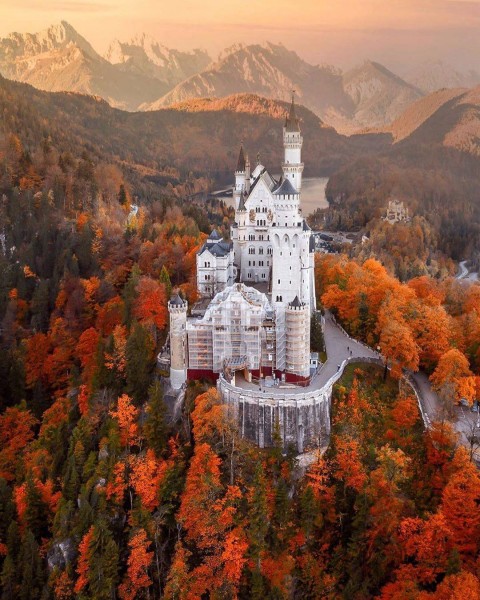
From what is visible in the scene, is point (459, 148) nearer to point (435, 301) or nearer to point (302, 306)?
point (435, 301)

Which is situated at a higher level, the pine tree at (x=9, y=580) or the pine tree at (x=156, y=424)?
the pine tree at (x=156, y=424)

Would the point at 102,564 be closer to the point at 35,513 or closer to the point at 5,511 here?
the point at 35,513

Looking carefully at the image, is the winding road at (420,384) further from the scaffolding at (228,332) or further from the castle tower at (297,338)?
the scaffolding at (228,332)

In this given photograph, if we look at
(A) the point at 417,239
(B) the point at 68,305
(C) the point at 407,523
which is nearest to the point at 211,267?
(B) the point at 68,305

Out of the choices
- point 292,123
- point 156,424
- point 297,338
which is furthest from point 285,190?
point 156,424

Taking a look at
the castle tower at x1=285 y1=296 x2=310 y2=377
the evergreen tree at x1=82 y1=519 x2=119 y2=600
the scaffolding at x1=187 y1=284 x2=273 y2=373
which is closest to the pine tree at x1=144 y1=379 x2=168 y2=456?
the scaffolding at x1=187 y1=284 x2=273 y2=373

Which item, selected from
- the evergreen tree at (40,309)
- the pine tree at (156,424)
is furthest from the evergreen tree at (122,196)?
the pine tree at (156,424)
